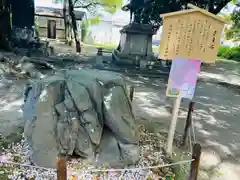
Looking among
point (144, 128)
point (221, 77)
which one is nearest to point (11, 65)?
point (144, 128)

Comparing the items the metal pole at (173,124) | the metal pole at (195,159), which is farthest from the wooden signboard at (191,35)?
the metal pole at (195,159)

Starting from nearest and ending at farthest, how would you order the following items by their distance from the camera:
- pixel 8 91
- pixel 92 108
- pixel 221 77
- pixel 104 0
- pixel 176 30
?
1. pixel 176 30
2. pixel 92 108
3. pixel 8 91
4. pixel 221 77
5. pixel 104 0

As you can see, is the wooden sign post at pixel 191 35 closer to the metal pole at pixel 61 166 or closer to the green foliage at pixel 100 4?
the metal pole at pixel 61 166

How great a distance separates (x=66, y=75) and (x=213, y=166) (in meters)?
2.87

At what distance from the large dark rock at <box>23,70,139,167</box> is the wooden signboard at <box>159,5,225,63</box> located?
1034 millimetres

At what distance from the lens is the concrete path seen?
3.76 meters

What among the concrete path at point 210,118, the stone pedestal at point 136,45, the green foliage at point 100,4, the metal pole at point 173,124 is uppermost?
the green foliage at point 100,4

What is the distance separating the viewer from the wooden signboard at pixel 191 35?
3.23 meters

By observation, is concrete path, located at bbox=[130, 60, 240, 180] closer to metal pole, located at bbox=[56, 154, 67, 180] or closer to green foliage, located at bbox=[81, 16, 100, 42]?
metal pole, located at bbox=[56, 154, 67, 180]

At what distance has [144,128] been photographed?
4.76 meters

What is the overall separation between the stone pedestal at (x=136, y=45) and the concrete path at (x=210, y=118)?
5.40 ft

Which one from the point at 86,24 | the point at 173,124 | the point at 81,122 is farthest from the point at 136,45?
the point at 86,24

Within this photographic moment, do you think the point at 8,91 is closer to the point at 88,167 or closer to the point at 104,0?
the point at 88,167

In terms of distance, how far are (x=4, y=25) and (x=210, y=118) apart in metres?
11.2
